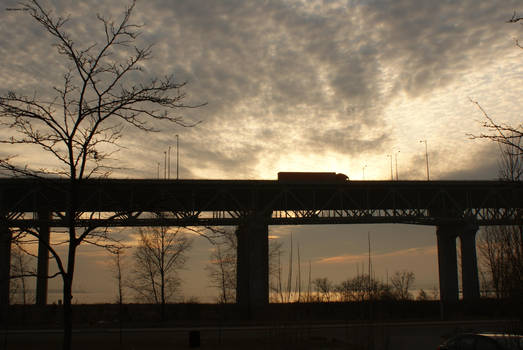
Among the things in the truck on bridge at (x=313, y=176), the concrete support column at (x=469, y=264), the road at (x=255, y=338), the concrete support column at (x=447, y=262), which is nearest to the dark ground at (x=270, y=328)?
the road at (x=255, y=338)

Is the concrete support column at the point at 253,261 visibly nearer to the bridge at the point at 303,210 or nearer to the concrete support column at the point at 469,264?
the bridge at the point at 303,210

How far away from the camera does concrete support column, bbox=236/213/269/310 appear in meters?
60.9

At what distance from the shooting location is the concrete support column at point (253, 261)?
200ft

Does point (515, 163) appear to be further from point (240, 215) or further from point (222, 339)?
point (240, 215)

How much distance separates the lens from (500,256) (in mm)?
14766

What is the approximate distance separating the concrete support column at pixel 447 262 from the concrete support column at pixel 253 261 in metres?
27.3

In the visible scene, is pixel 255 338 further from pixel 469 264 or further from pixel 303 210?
pixel 469 264

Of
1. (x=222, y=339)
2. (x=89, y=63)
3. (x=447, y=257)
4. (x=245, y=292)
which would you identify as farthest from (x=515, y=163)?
(x=447, y=257)

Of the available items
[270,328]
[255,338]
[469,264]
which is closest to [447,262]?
[469,264]

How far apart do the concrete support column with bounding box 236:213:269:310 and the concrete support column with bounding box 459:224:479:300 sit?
1107 inches

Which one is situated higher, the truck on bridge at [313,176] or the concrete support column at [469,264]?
the truck on bridge at [313,176]

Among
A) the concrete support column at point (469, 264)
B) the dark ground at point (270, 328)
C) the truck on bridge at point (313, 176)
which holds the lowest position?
the dark ground at point (270, 328)

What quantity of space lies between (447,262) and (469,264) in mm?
5634

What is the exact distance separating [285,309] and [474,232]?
55.9 m
